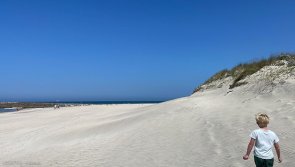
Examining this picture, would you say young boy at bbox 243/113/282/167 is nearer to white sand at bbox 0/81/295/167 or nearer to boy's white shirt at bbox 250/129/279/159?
boy's white shirt at bbox 250/129/279/159

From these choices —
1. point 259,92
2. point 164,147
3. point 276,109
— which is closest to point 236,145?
point 164,147

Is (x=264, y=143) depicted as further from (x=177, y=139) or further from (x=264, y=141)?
(x=177, y=139)

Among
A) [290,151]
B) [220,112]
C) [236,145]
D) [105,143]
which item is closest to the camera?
[290,151]

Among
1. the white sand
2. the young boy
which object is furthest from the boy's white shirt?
the white sand

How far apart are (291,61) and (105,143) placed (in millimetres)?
9644

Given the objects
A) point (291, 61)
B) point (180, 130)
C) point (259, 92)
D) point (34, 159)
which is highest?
point (291, 61)

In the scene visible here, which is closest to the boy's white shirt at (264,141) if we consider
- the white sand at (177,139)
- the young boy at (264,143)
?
the young boy at (264,143)

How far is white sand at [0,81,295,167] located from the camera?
10.5 m

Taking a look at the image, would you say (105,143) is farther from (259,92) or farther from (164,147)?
(259,92)

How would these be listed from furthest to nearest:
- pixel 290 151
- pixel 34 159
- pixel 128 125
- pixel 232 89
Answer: pixel 232 89 < pixel 128 125 < pixel 34 159 < pixel 290 151

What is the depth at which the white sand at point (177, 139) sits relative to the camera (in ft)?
34.5

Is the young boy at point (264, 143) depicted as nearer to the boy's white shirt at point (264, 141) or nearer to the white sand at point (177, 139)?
→ the boy's white shirt at point (264, 141)

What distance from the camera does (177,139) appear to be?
12.7 meters

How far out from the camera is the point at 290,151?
9.46 m
